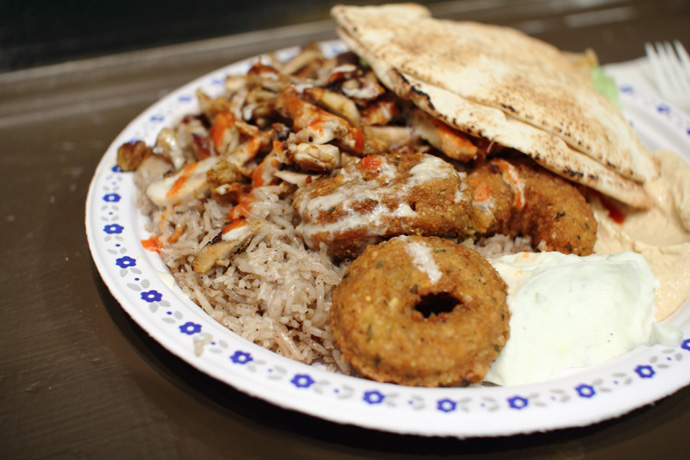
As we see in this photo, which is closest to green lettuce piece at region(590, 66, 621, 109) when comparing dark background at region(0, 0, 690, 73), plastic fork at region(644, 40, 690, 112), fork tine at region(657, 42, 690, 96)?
plastic fork at region(644, 40, 690, 112)

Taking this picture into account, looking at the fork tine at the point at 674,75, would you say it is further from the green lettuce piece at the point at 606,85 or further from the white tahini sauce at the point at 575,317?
the white tahini sauce at the point at 575,317

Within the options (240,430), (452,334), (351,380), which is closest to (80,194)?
(240,430)

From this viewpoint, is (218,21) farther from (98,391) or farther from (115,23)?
(98,391)

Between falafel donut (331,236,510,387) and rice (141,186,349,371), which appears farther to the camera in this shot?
rice (141,186,349,371)

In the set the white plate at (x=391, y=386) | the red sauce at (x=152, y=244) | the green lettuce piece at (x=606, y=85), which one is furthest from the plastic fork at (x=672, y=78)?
the red sauce at (x=152, y=244)

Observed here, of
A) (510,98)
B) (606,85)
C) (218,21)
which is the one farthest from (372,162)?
(218,21)

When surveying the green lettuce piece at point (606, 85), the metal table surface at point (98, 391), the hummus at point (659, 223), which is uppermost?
the green lettuce piece at point (606, 85)

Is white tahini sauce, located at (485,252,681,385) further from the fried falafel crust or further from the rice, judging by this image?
the rice
